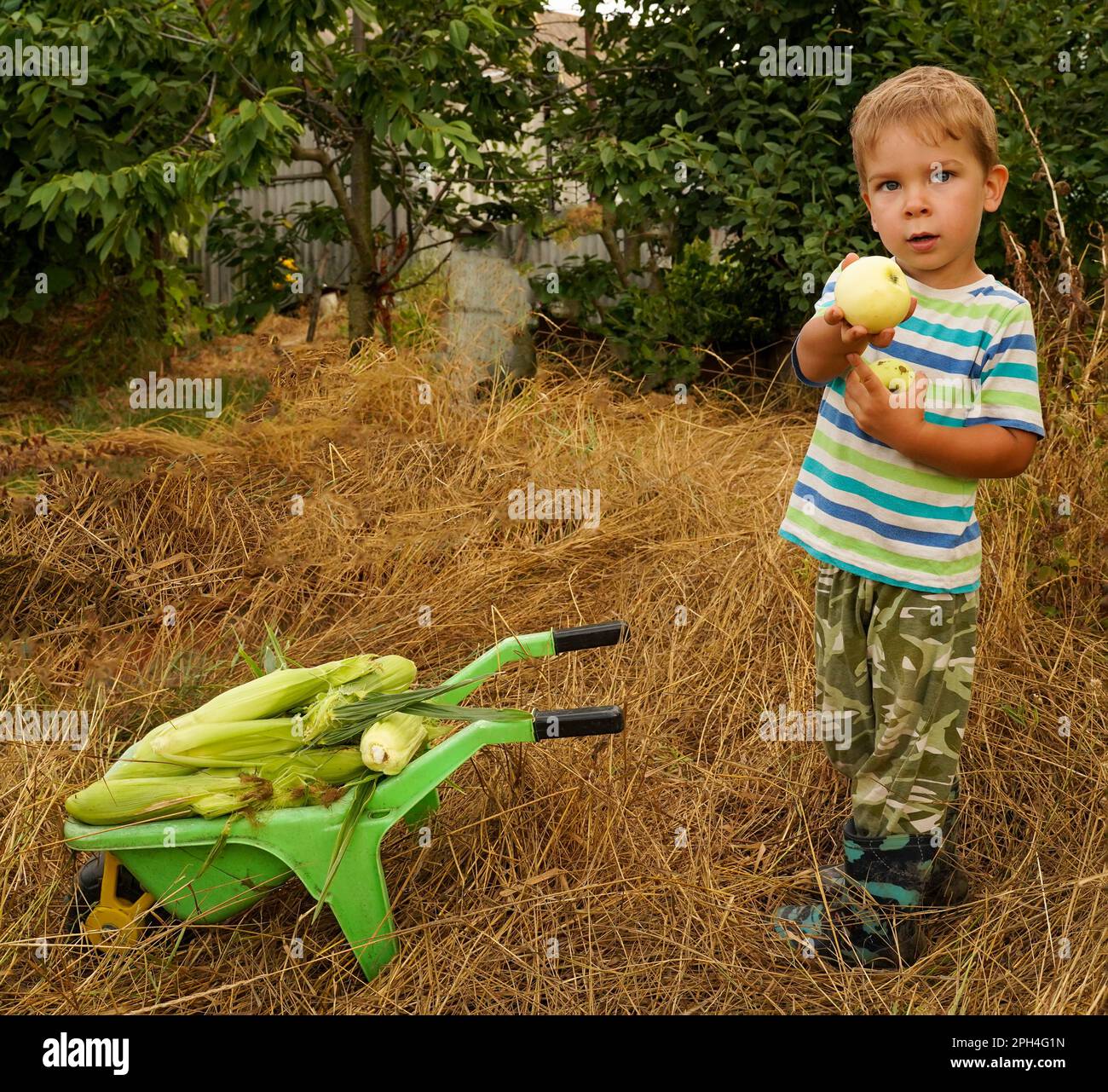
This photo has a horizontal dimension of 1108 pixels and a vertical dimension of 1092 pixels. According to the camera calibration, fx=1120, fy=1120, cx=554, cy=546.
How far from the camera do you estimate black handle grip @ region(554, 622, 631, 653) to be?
2.18 meters

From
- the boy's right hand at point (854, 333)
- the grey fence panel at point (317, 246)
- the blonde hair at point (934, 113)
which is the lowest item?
the boy's right hand at point (854, 333)

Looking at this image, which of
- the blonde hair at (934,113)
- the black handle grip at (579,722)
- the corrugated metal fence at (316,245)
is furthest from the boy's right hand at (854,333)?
the corrugated metal fence at (316,245)

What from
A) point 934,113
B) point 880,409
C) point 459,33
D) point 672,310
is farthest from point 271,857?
point 672,310

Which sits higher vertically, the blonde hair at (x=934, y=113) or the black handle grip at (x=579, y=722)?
the blonde hair at (x=934, y=113)

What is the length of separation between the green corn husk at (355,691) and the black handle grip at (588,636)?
1.01 ft

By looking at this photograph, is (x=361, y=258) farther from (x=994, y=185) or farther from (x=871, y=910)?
(x=871, y=910)

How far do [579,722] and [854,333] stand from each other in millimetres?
759

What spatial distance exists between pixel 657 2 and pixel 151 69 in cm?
240

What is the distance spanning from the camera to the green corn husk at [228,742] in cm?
197

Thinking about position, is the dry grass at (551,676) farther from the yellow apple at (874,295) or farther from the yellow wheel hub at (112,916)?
the yellow apple at (874,295)

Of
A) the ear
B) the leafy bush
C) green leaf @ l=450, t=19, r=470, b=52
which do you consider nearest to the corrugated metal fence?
the leafy bush

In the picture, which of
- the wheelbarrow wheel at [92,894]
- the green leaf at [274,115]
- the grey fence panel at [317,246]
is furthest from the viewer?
the grey fence panel at [317,246]

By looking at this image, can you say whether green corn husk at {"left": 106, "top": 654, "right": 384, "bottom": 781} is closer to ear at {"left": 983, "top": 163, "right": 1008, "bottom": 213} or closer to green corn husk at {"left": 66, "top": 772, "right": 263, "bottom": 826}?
green corn husk at {"left": 66, "top": 772, "right": 263, "bottom": 826}

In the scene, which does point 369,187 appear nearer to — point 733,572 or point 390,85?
point 390,85
